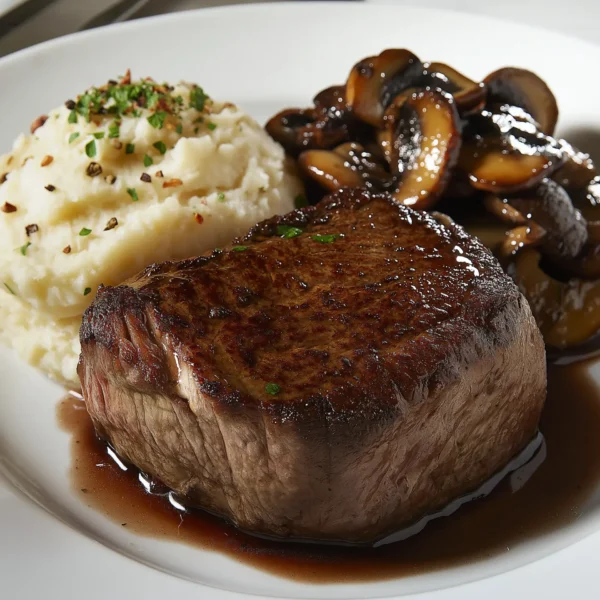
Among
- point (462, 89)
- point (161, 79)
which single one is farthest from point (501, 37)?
point (161, 79)

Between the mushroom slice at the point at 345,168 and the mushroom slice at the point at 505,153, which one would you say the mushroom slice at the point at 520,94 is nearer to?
the mushroom slice at the point at 505,153

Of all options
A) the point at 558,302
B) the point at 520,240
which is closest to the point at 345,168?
the point at 520,240

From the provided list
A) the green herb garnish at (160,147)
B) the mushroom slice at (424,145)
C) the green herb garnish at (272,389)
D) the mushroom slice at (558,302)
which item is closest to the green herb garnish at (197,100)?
the green herb garnish at (160,147)

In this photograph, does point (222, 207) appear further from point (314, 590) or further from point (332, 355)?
point (314, 590)

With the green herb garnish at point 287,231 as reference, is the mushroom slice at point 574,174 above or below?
below

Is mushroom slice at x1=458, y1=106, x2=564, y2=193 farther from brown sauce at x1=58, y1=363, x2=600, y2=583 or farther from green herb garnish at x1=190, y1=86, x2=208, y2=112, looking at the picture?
green herb garnish at x1=190, y1=86, x2=208, y2=112

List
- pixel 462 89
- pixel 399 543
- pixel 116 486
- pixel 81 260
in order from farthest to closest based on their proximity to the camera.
A: pixel 462 89, pixel 81 260, pixel 116 486, pixel 399 543
